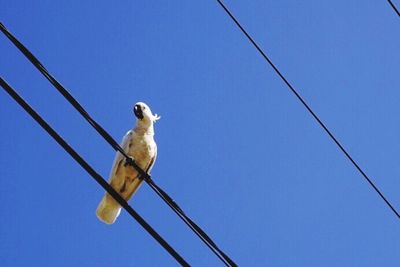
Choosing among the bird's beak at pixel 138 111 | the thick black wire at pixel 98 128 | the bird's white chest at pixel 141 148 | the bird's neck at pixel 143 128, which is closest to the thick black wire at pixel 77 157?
the thick black wire at pixel 98 128

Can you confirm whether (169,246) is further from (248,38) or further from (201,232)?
(248,38)

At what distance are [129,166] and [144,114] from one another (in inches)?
37.7

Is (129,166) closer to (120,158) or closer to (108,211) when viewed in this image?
(120,158)

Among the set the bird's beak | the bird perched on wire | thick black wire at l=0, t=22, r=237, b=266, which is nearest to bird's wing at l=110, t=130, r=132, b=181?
the bird perched on wire

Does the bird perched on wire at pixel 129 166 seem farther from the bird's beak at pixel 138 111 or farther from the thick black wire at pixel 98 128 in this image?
the thick black wire at pixel 98 128

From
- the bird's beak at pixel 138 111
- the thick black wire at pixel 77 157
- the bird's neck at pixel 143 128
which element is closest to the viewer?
the thick black wire at pixel 77 157

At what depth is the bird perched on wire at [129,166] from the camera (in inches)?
306

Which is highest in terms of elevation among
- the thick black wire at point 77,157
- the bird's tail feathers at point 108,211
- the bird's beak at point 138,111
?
the bird's beak at point 138,111

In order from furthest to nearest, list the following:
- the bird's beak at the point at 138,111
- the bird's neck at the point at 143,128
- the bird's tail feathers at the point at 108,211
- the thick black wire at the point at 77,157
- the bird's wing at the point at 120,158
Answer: the bird's beak at the point at 138,111 → the bird's neck at the point at 143,128 → the bird's wing at the point at 120,158 → the bird's tail feathers at the point at 108,211 → the thick black wire at the point at 77,157

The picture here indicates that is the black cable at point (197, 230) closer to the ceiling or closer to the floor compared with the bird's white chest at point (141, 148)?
closer to the floor

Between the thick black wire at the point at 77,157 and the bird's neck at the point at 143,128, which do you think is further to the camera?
the bird's neck at the point at 143,128

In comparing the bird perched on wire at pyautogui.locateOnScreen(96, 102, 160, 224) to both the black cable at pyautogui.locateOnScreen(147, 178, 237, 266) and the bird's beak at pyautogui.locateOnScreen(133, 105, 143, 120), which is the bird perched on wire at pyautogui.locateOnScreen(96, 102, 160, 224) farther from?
the black cable at pyautogui.locateOnScreen(147, 178, 237, 266)

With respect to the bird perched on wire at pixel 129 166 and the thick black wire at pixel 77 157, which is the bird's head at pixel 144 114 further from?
the thick black wire at pixel 77 157

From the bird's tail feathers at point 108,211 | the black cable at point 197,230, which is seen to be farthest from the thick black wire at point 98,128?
the bird's tail feathers at point 108,211
